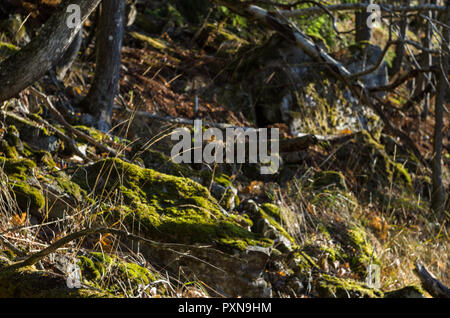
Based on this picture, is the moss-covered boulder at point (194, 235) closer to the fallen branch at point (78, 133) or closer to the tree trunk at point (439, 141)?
the fallen branch at point (78, 133)

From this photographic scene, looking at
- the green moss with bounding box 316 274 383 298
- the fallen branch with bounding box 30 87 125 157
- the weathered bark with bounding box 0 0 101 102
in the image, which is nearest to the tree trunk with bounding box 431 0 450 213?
the green moss with bounding box 316 274 383 298

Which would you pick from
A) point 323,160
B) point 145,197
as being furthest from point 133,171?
point 323,160

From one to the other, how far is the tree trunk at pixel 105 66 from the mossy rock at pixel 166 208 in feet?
7.21

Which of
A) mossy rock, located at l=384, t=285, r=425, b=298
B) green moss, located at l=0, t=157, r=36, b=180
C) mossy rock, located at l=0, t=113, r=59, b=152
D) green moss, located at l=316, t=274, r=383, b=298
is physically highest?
mossy rock, located at l=0, t=113, r=59, b=152

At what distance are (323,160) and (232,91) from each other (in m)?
2.36

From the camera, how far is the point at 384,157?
698 cm

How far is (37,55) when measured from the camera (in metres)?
2.94

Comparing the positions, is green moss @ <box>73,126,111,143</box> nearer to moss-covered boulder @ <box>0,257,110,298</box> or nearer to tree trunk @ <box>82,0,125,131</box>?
tree trunk @ <box>82,0,125,131</box>

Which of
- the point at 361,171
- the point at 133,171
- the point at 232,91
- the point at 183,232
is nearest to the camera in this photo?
the point at 183,232

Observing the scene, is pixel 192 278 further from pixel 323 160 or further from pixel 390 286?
pixel 323 160

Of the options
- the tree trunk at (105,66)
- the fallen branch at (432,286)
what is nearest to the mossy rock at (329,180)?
the fallen branch at (432,286)

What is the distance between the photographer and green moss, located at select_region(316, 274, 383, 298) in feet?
11.8

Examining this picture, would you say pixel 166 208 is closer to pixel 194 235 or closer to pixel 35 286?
pixel 194 235

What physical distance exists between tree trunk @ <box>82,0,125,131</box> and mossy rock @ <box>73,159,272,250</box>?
220 cm
